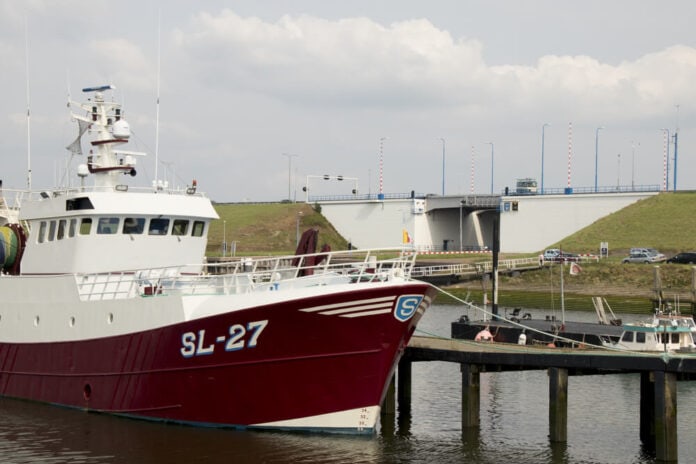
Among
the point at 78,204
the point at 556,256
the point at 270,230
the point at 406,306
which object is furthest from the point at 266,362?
the point at 270,230

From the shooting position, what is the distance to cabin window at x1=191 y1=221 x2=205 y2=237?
108 ft

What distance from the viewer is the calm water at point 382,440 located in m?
25.7

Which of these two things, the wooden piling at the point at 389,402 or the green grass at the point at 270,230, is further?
the green grass at the point at 270,230

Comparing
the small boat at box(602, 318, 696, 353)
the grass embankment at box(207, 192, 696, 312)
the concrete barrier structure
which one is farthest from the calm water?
the concrete barrier structure

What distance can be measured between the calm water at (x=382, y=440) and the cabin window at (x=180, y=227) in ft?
22.0

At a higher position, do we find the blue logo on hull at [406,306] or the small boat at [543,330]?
the blue logo on hull at [406,306]

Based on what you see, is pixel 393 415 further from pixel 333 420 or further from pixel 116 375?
pixel 116 375

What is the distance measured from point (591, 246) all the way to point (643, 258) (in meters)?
9.82

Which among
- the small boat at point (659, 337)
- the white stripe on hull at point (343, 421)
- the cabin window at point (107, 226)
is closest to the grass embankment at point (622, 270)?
the small boat at point (659, 337)

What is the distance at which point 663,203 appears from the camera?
318ft

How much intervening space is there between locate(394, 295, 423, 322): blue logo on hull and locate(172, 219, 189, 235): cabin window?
10039 millimetres

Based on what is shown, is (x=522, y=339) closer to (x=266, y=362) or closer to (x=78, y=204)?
(x=266, y=362)

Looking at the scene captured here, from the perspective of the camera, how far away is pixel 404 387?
105ft

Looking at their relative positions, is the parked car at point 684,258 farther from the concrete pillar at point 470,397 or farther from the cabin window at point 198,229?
the cabin window at point 198,229
